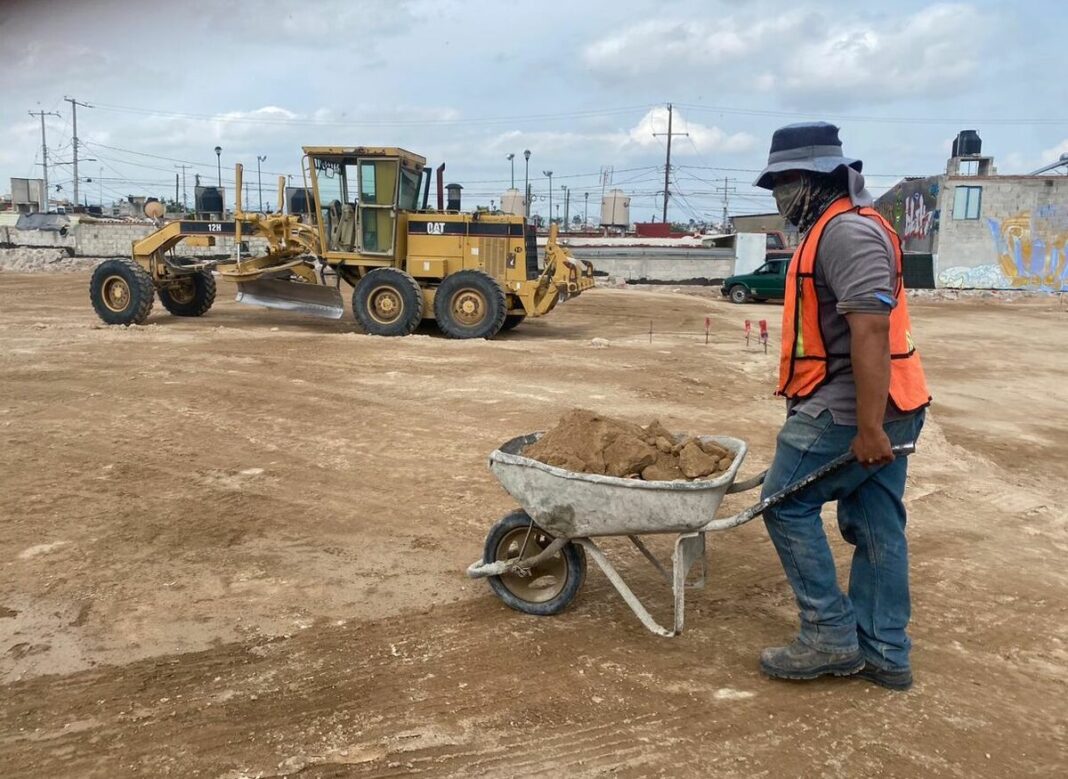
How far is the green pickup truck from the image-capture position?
2570 centimetres

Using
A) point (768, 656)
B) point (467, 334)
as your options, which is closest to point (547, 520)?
point (768, 656)

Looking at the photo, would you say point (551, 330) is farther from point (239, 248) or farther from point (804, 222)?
point (804, 222)

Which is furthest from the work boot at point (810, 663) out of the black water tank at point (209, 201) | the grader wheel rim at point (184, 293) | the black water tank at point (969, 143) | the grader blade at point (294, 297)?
the black water tank at point (969, 143)

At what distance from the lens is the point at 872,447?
9.86 ft

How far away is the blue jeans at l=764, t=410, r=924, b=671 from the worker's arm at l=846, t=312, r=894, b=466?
0.74 ft

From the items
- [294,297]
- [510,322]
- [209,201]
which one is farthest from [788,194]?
[209,201]

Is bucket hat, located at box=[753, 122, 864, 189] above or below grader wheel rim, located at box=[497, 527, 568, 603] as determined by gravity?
above

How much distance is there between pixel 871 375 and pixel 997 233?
30078 mm

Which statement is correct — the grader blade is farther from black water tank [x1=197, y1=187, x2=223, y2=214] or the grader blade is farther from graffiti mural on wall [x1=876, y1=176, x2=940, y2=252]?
graffiti mural on wall [x1=876, y1=176, x2=940, y2=252]

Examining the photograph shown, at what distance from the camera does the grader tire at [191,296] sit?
16250mm

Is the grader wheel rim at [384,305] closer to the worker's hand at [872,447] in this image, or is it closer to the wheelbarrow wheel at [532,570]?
the wheelbarrow wheel at [532,570]

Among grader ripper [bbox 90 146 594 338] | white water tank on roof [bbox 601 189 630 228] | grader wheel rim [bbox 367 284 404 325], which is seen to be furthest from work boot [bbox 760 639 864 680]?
white water tank on roof [bbox 601 189 630 228]

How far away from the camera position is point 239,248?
14.9 m

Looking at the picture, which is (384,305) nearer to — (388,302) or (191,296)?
(388,302)
